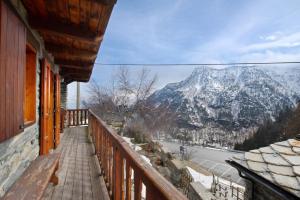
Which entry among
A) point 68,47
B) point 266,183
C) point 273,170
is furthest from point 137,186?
point 273,170

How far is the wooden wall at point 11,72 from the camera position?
184 cm

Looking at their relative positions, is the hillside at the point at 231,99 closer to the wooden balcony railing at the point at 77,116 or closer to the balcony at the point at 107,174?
the wooden balcony railing at the point at 77,116

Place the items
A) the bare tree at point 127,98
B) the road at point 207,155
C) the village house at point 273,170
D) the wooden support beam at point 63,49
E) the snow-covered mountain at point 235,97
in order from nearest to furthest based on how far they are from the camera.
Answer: the village house at point 273,170 → the wooden support beam at point 63,49 → the bare tree at point 127,98 → the road at point 207,155 → the snow-covered mountain at point 235,97

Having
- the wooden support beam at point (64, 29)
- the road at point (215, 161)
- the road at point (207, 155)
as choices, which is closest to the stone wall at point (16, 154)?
the wooden support beam at point (64, 29)

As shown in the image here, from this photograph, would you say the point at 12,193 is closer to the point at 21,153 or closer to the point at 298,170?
the point at 21,153

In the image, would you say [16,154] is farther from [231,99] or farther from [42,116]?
[231,99]

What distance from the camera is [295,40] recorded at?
4303 centimetres

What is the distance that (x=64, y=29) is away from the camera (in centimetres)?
304

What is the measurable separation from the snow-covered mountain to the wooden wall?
8021 centimetres

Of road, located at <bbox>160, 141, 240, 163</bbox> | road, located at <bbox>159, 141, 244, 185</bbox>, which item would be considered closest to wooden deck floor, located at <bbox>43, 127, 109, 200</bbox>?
road, located at <bbox>159, 141, 244, 185</bbox>

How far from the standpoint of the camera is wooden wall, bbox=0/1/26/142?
1836 mm

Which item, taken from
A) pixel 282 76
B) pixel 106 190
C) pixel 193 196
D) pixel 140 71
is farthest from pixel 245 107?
pixel 106 190

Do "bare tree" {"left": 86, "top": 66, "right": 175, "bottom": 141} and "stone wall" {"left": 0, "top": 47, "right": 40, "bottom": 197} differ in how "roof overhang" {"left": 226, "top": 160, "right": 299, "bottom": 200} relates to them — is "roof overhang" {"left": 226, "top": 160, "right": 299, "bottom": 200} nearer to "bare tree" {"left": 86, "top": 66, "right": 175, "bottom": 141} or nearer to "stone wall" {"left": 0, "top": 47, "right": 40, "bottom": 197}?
"stone wall" {"left": 0, "top": 47, "right": 40, "bottom": 197}

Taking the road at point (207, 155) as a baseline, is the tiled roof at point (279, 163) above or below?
above
